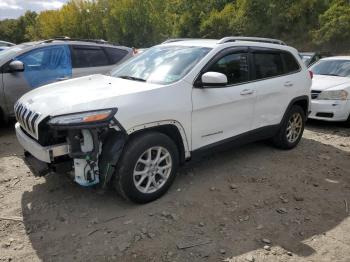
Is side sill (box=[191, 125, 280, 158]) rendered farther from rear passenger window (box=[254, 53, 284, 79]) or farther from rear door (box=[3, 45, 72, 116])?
rear door (box=[3, 45, 72, 116])

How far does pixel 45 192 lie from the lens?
14.4ft

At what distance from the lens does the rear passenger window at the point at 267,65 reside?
206 inches

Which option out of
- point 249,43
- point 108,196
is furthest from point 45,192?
point 249,43

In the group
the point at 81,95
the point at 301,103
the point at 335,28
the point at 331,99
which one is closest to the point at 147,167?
the point at 81,95

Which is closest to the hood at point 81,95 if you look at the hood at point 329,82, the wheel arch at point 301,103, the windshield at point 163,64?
the windshield at point 163,64

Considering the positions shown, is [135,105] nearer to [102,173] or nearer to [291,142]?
[102,173]

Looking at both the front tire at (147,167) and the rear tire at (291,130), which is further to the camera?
the rear tire at (291,130)

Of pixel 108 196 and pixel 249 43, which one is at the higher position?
pixel 249 43

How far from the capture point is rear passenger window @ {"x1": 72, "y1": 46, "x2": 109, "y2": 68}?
7309 millimetres

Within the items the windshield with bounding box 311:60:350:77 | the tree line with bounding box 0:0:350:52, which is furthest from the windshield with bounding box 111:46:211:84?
the tree line with bounding box 0:0:350:52

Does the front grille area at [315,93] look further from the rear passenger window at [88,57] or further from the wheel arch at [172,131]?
the wheel arch at [172,131]

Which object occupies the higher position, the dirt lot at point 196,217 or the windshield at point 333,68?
the windshield at point 333,68

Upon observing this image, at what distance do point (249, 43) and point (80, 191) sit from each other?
9.80 feet

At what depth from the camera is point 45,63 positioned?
6961mm
